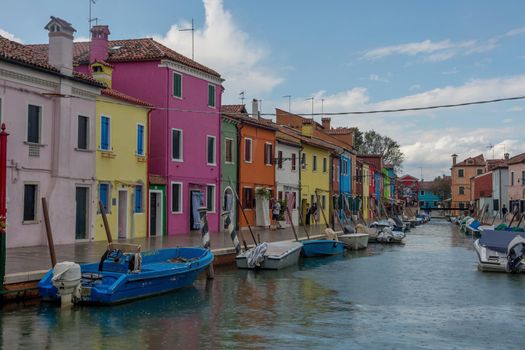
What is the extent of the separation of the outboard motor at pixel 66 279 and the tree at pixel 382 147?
85.9m

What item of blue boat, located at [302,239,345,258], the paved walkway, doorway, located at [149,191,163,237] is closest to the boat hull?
blue boat, located at [302,239,345,258]

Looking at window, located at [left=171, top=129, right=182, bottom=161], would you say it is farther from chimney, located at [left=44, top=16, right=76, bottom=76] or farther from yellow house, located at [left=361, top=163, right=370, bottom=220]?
yellow house, located at [left=361, top=163, right=370, bottom=220]

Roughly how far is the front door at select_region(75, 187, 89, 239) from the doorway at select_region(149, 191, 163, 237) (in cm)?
455

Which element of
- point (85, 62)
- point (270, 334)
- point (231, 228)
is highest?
point (85, 62)

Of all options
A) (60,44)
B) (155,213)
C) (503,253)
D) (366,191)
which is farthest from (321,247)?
(366,191)

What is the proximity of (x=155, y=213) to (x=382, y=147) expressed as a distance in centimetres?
7606

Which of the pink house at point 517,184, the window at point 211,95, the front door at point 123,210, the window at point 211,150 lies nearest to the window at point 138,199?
the front door at point 123,210

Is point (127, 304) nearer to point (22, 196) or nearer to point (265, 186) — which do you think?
point (22, 196)

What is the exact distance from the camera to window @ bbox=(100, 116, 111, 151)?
25223 millimetres

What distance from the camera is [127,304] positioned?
1506 centimetres

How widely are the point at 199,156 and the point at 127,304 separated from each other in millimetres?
17520

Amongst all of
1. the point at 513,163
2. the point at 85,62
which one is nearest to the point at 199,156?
the point at 85,62

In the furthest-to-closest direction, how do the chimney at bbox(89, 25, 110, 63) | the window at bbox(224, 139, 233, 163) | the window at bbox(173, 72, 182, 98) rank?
the window at bbox(224, 139, 233, 163), the window at bbox(173, 72, 182, 98), the chimney at bbox(89, 25, 110, 63)

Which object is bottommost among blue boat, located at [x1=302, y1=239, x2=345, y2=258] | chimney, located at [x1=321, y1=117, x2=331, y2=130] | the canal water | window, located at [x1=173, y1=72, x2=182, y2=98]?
the canal water
